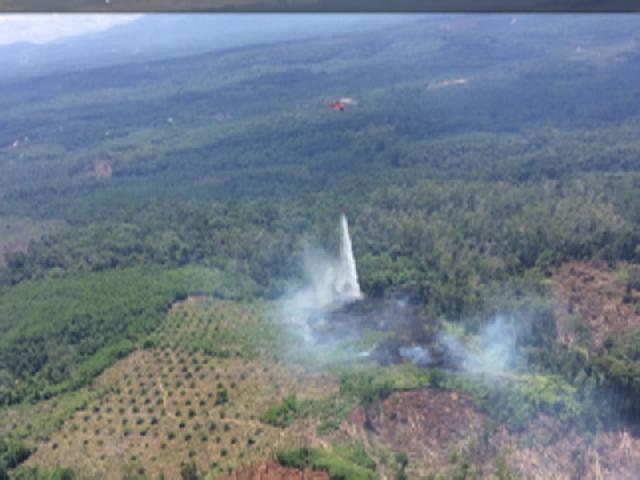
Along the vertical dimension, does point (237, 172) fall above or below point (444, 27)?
below

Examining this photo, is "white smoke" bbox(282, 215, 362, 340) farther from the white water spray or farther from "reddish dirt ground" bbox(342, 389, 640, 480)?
"reddish dirt ground" bbox(342, 389, 640, 480)

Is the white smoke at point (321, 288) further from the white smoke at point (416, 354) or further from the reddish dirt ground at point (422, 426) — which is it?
the reddish dirt ground at point (422, 426)

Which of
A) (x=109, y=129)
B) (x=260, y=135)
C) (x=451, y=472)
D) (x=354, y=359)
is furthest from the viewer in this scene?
(x=109, y=129)

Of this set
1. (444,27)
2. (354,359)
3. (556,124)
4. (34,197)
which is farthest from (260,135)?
(444,27)

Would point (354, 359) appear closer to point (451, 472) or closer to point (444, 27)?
point (451, 472)

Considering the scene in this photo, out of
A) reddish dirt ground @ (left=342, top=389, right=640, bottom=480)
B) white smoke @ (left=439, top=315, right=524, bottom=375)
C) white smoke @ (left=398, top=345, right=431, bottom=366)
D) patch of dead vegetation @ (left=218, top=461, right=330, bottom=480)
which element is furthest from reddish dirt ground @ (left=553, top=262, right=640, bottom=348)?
patch of dead vegetation @ (left=218, top=461, right=330, bottom=480)

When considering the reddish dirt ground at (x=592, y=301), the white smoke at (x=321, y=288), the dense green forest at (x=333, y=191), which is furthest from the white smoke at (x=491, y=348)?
the white smoke at (x=321, y=288)

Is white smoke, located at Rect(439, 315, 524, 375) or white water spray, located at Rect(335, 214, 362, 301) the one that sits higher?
white water spray, located at Rect(335, 214, 362, 301)
